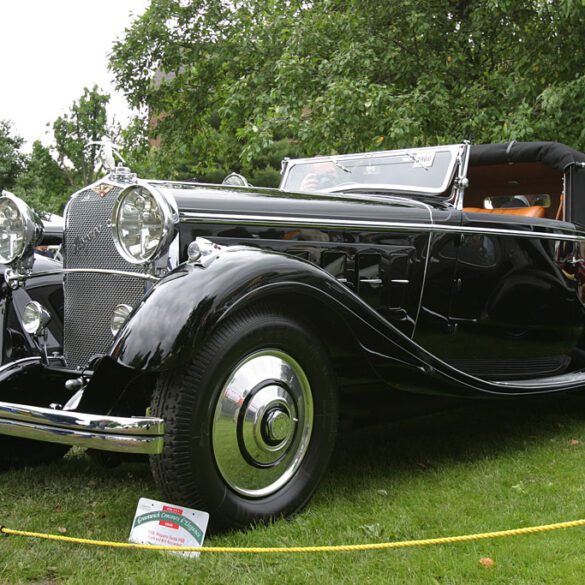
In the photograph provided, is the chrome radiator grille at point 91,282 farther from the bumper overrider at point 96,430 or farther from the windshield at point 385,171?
the windshield at point 385,171

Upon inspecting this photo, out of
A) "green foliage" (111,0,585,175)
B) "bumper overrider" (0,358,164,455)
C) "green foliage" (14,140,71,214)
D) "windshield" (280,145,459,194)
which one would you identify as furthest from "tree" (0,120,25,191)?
"bumper overrider" (0,358,164,455)

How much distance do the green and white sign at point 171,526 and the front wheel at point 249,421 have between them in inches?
1.4

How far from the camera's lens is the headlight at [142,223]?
2.88m

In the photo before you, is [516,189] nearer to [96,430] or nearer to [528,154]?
[528,154]

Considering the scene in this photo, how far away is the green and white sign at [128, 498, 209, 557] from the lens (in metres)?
2.56

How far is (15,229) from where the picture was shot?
352 cm

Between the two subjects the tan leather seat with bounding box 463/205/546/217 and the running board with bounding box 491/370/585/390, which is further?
the tan leather seat with bounding box 463/205/546/217

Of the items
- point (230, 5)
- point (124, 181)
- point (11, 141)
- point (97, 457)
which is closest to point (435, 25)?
point (230, 5)

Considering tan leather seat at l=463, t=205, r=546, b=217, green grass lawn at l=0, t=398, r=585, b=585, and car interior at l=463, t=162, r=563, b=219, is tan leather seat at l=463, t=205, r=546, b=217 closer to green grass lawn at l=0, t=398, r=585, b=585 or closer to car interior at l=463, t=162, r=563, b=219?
car interior at l=463, t=162, r=563, b=219

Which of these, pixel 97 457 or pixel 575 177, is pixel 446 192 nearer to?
pixel 575 177

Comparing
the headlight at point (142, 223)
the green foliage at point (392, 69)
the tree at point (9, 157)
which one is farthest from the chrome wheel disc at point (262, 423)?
the tree at point (9, 157)

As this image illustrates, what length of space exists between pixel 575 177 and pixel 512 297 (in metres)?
1.00

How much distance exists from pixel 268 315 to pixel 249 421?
1.32 ft

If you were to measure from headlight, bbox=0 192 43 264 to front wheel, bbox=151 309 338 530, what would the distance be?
1327 millimetres
